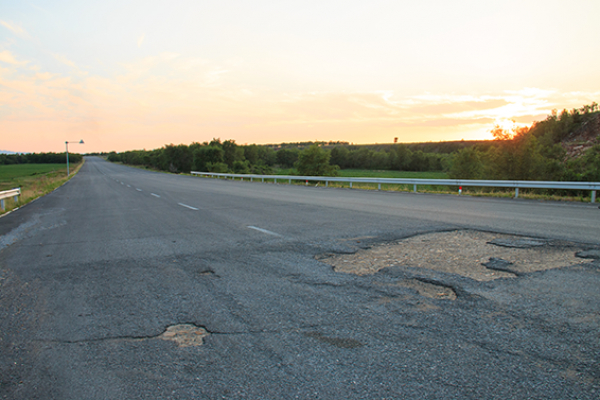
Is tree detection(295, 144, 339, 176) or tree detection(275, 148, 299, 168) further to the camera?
tree detection(275, 148, 299, 168)

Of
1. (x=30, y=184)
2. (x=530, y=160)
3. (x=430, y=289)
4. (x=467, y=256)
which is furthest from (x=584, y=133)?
(x=30, y=184)

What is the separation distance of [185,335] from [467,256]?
4326mm

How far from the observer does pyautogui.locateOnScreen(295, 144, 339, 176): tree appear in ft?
174

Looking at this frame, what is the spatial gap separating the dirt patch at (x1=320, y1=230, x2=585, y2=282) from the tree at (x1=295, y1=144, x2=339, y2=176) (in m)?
46.3

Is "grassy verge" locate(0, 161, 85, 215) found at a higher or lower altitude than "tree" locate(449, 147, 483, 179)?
lower

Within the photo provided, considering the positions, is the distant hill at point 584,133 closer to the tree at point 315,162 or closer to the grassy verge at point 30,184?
the tree at point 315,162

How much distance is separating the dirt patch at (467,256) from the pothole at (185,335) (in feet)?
7.47

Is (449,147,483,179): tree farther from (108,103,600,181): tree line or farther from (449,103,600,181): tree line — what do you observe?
(449,103,600,181): tree line

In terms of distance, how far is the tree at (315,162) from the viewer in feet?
174

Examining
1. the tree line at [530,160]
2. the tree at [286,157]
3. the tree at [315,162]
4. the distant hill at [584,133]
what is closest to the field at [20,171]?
the tree at [315,162]

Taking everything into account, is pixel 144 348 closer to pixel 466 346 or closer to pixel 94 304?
pixel 94 304

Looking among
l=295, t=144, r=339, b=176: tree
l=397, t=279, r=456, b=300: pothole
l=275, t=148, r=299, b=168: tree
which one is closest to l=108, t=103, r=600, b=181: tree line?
l=295, t=144, r=339, b=176: tree

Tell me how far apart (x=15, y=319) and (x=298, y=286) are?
3000mm

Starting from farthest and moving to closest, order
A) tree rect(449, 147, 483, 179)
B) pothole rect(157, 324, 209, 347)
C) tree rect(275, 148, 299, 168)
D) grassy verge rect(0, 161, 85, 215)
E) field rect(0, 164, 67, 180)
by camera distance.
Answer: tree rect(275, 148, 299, 168)
field rect(0, 164, 67, 180)
tree rect(449, 147, 483, 179)
grassy verge rect(0, 161, 85, 215)
pothole rect(157, 324, 209, 347)
